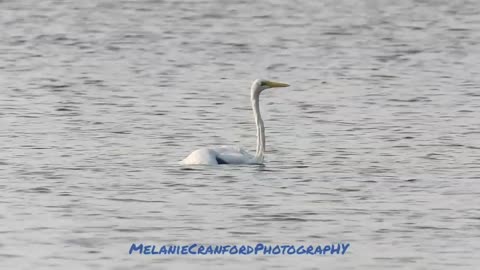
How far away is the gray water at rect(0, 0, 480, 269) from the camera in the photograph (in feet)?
50.3

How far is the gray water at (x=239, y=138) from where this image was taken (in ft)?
50.3

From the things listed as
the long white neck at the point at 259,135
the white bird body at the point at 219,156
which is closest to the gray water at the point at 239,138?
the white bird body at the point at 219,156

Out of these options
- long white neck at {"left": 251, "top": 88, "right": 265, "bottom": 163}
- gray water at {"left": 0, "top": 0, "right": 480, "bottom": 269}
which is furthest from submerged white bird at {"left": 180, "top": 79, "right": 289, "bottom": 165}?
gray water at {"left": 0, "top": 0, "right": 480, "bottom": 269}

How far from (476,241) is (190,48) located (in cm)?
1911

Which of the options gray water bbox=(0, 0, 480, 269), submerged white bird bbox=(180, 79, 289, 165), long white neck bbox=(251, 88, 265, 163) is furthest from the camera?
long white neck bbox=(251, 88, 265, 163)

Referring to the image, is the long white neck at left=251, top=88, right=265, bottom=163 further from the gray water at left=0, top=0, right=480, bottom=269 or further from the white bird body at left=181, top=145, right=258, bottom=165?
the gray water at left=0, top=0, right=480, bottom=269

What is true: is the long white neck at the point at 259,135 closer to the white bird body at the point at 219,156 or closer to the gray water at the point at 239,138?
the white bird body at the point at 219,156

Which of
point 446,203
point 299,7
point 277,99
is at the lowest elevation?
point 299,7

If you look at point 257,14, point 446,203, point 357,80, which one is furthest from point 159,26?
point 446,203

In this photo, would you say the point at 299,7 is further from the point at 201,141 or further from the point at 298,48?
the point at 201,141

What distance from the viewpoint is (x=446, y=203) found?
1708 cm

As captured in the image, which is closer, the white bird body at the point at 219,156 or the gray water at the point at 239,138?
the gray water at the point at 239,138

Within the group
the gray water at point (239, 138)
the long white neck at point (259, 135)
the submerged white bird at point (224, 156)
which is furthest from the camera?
the long white neck at point (259, 135)

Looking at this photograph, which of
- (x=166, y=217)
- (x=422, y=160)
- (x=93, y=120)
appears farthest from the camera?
(x=93, y=120)
